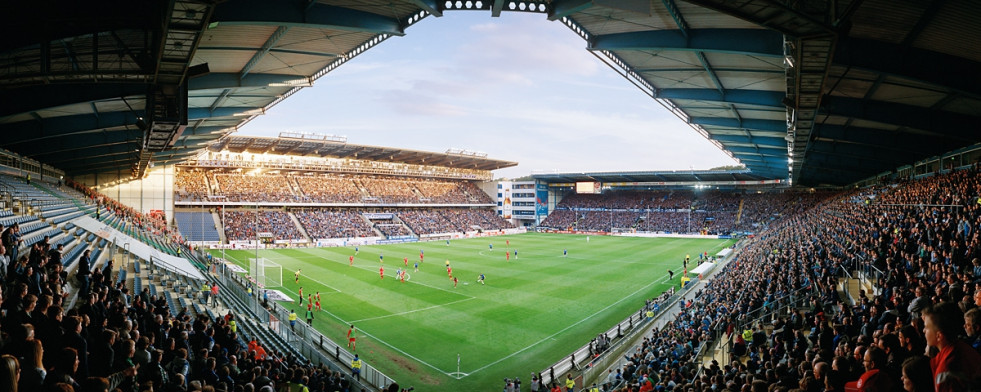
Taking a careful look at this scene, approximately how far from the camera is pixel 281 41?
1481 cm

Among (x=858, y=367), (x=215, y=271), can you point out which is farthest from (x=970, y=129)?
(x=215, y=271)

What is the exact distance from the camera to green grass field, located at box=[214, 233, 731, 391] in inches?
744

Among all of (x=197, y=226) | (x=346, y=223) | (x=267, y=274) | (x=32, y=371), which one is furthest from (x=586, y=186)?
(x=32, y=371)

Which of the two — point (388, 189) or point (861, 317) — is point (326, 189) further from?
point (861, 317)

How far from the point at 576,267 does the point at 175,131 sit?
31708 mm

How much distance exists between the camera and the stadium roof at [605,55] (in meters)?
8.84

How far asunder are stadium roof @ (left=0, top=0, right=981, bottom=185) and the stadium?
0.07 metres

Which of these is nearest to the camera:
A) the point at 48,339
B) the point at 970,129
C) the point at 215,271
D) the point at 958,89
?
the point at 48,339

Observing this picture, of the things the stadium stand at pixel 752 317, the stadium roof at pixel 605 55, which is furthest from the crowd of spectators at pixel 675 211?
the stadium roof at pixel 605 55

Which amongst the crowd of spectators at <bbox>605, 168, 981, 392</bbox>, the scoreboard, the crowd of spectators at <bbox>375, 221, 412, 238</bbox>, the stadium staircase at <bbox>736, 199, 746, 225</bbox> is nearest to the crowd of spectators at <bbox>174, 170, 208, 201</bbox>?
the crowd of spectators at <bbox>375, 221, 412, 238</bbox>

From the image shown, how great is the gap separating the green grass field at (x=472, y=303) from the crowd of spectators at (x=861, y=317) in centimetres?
501

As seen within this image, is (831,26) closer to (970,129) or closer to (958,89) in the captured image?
(958,89)

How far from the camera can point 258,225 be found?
180 feet

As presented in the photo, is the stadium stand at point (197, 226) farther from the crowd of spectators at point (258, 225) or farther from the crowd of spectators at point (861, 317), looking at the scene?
the crowd of spectators at point (861, 317)
